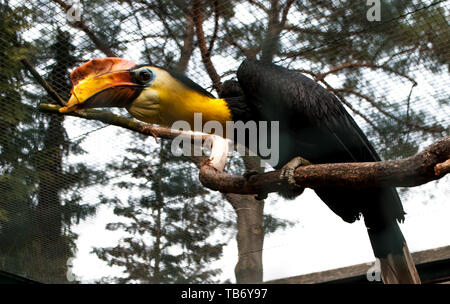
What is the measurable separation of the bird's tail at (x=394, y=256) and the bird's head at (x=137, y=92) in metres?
0.82

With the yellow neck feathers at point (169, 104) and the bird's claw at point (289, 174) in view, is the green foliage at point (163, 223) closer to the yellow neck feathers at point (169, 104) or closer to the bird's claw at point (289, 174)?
the yellow neck feathers at point (169, 104)

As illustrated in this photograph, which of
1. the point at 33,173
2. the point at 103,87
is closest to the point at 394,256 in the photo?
the point at 103,87

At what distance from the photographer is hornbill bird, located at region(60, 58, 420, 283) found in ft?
5.18

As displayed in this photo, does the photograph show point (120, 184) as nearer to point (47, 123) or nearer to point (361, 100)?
point (47, 123)

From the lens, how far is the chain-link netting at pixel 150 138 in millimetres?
2180

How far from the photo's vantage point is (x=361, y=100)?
8.07 ft

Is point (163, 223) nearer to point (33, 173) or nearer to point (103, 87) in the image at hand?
point (33, 173)

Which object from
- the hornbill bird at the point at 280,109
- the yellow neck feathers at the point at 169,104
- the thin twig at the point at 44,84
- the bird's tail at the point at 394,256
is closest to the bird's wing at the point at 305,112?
the hornbill bird at the point at 280,109

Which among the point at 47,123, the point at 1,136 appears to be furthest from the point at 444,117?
the point at 1,136

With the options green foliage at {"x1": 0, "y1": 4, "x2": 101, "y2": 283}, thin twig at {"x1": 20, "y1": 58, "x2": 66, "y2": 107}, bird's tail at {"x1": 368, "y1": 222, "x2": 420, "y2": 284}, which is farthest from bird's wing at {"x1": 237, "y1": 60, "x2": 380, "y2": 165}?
green foliage at {"x1": 0, "y1": 4, "x2": 101, "y2": 283}

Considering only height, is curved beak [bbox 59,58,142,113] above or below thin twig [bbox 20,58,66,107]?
below

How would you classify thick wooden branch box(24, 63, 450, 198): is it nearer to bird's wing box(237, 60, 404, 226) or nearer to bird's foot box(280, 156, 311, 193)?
bird's foot box(280, 156, 311, 193)

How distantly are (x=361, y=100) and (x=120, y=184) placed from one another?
143 cm

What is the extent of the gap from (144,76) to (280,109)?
18.9 inches
